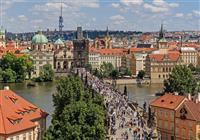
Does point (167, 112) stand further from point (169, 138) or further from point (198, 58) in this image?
point (198, 58)

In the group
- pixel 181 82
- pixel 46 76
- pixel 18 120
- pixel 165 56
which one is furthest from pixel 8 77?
pixel 18 120

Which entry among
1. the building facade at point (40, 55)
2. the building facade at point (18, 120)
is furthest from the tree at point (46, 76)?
the building facade at point (18, 120)

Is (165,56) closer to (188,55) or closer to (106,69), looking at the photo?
(106,69)

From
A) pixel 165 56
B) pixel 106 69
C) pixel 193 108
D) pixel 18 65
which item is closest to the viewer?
pixel 193 108

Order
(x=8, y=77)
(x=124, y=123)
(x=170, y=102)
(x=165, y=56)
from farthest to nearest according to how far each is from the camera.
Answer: (x=165, y=56) < (x=8, y=77) < (x=170, y=102) < (x=124, y=123)

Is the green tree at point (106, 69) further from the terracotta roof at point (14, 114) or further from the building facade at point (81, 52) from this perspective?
the terracotta roof at point (14, 114)

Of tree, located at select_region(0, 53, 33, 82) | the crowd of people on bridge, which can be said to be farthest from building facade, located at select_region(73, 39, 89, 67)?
the crowd of people on bridge

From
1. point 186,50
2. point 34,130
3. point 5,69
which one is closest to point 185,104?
point 34,130
